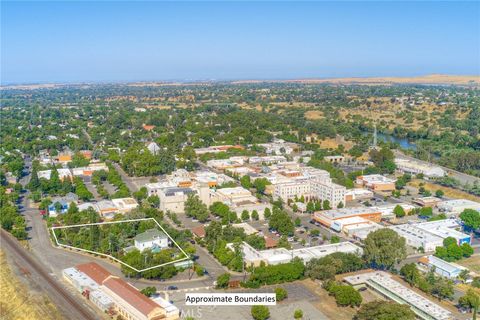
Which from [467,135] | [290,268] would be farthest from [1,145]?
[467,135]

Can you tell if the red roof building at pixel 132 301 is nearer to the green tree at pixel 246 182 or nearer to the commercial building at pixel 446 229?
the commercial building at pixel 446 229

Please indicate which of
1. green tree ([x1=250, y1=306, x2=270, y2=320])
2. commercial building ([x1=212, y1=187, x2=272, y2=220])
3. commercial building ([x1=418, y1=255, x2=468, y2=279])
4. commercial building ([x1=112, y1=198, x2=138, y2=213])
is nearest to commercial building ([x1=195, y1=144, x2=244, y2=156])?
commercial building ([x1=212, y1=187, x2=272, y2=220])

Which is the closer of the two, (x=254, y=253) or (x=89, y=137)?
(x=254, y=253)

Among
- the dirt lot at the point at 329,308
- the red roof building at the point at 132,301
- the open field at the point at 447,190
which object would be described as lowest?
the open field at the point at 447,190

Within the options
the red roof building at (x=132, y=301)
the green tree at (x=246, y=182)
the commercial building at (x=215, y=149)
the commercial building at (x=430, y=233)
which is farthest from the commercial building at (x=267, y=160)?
the red roof building at (x=132, y=301)

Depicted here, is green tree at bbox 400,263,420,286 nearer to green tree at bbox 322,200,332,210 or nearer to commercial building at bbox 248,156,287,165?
green tree at bbox 322,200,332,210

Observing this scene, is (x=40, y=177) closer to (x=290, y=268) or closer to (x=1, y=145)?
(x=1, y=145)
